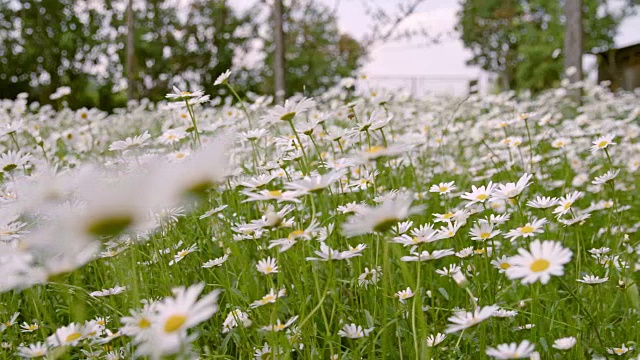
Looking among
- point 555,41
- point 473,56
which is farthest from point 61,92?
point 473,56

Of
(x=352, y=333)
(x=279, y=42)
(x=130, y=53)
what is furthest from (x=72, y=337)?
(x=130, y=53)

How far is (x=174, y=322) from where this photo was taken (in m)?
0.56

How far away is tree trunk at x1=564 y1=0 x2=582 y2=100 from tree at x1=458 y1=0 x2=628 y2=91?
48.9 feet

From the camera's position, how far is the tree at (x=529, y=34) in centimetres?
2319

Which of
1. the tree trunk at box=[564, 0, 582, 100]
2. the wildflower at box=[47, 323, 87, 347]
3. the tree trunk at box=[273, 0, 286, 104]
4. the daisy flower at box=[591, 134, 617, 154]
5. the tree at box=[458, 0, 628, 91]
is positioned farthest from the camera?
the tree at box=[458, 0, 628, 91]

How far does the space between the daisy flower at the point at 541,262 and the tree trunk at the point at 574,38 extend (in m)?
6.71

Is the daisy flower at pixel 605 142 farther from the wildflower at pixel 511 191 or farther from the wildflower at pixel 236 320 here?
the wildflower at pixel 236 320

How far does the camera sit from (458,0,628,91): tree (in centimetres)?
2319

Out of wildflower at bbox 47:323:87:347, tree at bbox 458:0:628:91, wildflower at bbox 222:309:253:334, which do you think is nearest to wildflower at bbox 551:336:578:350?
wildflower at bbox 222:309:253:334

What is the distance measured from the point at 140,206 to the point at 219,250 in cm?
117

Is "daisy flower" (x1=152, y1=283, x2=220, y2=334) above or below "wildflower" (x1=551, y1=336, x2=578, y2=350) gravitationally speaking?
above

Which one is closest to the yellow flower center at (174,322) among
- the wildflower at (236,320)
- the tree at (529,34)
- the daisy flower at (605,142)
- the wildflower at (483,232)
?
the wildflower at (236,320)

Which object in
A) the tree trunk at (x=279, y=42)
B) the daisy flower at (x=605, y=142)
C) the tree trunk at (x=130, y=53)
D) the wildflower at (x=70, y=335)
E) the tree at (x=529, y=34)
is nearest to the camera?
the wildflower at (x=70, y=335)

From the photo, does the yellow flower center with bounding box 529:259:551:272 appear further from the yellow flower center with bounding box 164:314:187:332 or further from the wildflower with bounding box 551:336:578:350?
the yellow flower center with bounding box 164:314:187:332
